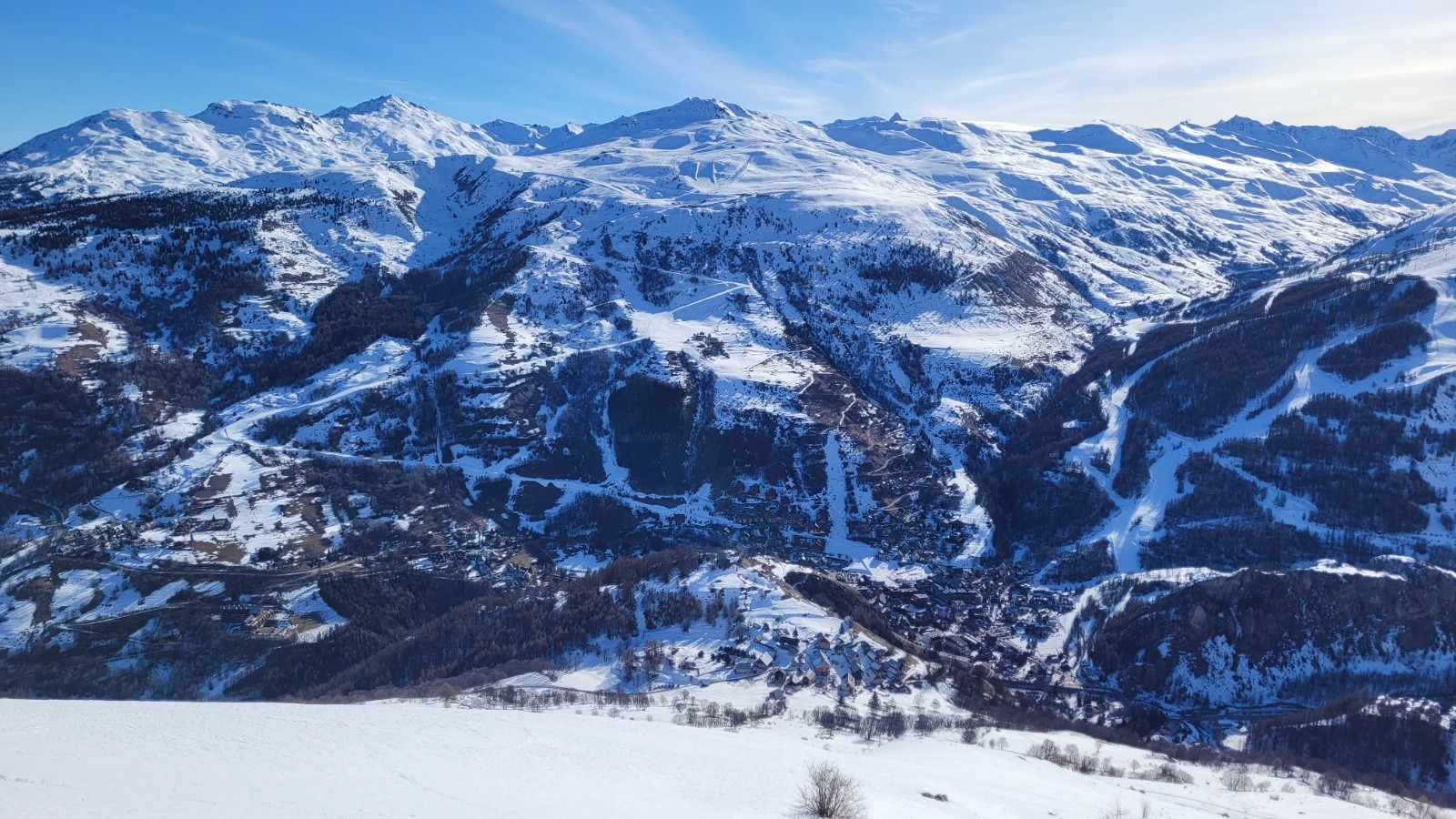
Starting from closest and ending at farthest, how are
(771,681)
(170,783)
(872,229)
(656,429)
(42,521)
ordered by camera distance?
(170,783) → (771,681) → (42,521) → (656,429) → (872,229)

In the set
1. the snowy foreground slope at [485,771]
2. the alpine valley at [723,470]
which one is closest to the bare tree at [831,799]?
the snowy foreground slope at [485,771]

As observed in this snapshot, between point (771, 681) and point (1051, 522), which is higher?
point (1051, 522)

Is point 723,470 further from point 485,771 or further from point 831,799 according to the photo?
point 831,799

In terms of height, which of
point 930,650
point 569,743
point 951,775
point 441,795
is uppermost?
point 441,795

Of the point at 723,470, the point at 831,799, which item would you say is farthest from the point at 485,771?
the point at 723,470

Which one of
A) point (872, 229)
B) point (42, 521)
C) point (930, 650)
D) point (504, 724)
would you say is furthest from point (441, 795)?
point (872, 229)

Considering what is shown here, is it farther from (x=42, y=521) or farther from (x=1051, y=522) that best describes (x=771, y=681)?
(x=42, y=521)

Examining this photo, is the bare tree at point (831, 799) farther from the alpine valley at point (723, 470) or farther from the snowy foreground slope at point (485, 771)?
the alpine valley at point (723, 470)

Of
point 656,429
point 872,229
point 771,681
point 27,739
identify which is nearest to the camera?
point 27,739
